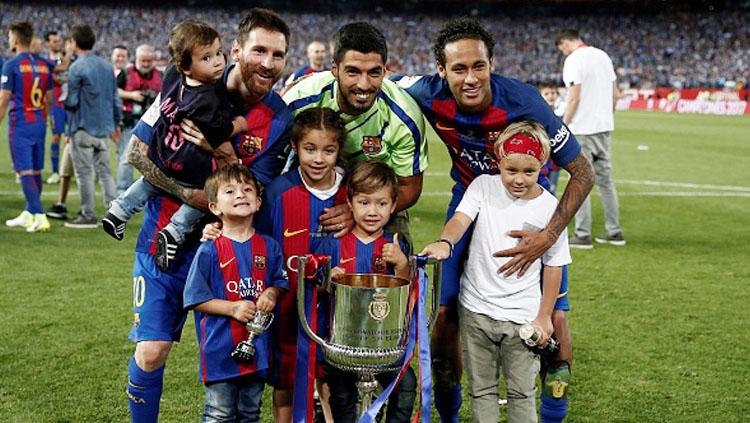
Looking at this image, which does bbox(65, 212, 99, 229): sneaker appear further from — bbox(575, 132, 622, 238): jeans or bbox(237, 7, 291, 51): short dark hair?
bbox(237, 7, 291, 51): short dark hair

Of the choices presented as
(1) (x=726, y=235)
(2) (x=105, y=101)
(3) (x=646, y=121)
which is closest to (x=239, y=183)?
(2) (x=105, y=101)

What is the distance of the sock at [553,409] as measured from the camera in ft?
14.3

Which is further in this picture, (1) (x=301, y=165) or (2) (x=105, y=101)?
(2) (x=105, y=101)

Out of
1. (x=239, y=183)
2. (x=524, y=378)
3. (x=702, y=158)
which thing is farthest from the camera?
(x=702, y=158)

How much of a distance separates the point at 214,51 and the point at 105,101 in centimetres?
708

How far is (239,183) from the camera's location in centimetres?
366

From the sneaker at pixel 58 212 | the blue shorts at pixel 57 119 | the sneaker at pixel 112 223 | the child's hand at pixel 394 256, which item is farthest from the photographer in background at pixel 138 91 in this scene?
the child's hand at pixel 394 256

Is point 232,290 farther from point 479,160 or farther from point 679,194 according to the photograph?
point 679,194

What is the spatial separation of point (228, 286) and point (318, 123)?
758mm

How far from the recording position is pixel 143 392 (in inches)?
157

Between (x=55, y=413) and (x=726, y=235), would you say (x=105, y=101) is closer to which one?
(x=55, y=413)

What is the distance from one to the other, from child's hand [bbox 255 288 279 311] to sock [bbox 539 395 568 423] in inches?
58.5

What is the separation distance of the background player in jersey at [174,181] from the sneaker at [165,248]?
79mm

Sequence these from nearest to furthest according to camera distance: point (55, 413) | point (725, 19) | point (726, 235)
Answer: point (55, 413)
point (726, 235)
point (725, 19)
